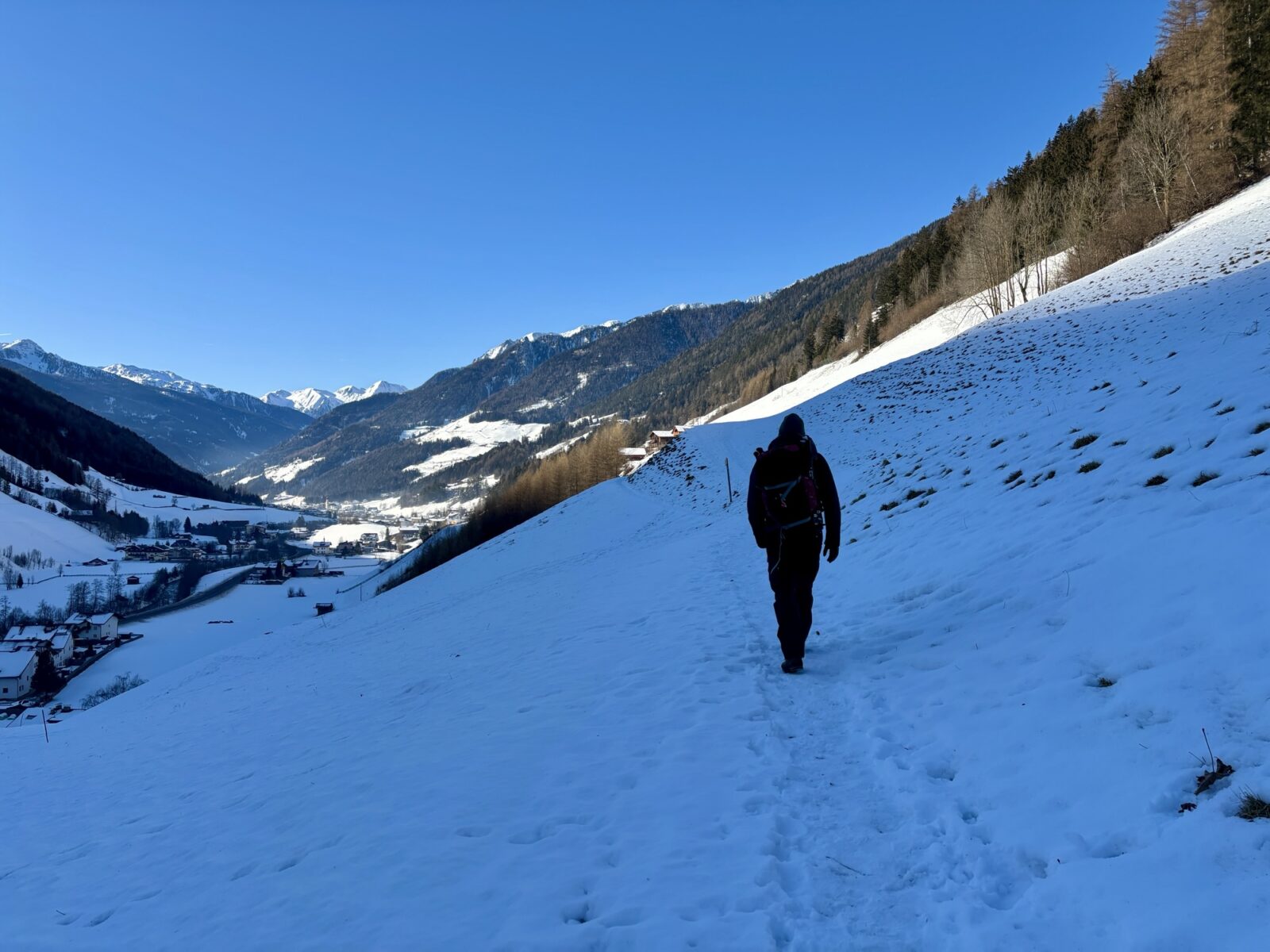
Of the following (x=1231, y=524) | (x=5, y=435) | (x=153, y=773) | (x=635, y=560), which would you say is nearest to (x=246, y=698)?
(x=153, y=773)

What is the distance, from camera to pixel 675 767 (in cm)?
484

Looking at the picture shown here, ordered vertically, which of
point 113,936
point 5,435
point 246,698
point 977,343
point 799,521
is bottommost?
point 246,698

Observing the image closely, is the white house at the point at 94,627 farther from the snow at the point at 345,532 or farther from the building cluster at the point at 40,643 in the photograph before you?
the snow at the point at 345,532

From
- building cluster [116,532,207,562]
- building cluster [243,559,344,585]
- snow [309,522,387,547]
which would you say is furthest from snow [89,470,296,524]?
building cluster [243,559,344,585]

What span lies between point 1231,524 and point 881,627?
3.49 metres

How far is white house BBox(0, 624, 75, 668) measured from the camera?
169 feet

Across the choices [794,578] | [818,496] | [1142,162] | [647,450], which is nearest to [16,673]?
[647,450]

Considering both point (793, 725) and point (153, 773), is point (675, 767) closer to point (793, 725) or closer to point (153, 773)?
point (793, 725)

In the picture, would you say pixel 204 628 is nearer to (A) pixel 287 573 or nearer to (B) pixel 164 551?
(A) pixel 287 573

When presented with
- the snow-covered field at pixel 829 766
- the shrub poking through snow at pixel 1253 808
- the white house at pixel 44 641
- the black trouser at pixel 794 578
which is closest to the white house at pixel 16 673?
the white house at pixel 44 641

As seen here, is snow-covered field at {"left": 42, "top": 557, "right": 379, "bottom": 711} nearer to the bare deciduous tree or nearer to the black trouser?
the black trouser

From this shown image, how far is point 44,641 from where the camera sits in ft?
174

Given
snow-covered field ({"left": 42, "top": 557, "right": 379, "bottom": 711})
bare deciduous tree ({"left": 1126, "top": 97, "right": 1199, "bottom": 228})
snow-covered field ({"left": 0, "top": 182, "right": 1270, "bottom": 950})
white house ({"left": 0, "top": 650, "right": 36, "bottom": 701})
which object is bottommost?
snow-covered field ({"left": 42, "top": 557, "right": 379, "bottom": 711})

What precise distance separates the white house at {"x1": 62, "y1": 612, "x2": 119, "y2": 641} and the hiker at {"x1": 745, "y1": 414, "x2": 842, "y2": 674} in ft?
262
